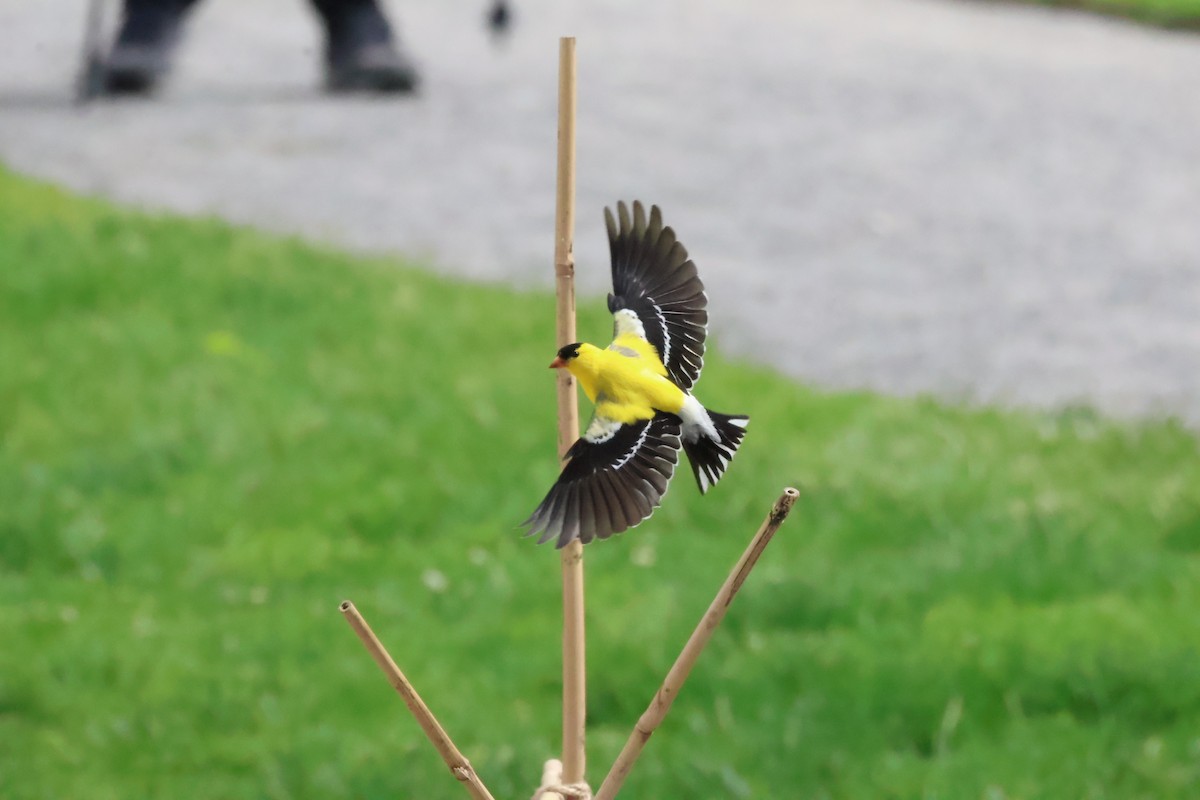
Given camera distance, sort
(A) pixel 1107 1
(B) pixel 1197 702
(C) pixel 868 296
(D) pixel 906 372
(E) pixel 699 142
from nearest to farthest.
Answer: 1. (B) pixel 1197 702
2. (D) pixel 906 372
3. (C) pixel 868 296
4. (E) pixel 699 142
5. (A) pixel 1107 1

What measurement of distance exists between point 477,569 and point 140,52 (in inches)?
174

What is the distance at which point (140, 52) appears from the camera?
21.5 feet

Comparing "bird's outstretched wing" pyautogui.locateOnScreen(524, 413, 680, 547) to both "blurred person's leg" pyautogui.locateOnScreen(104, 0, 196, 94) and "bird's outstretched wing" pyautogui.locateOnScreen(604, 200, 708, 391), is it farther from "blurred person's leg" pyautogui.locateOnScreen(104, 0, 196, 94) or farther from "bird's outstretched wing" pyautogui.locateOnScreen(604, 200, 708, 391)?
"blurred person's leg" pyautogui.locateOnScreen(104, 0, 196, 94)

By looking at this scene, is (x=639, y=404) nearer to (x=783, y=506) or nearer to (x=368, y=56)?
(x=783, y=506)

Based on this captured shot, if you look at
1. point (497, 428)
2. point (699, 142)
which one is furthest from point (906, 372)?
point (699, 142)

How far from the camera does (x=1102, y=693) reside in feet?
7.72

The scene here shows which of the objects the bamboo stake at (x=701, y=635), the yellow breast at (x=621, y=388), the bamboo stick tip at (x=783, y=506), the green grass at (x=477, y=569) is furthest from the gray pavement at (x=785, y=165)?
the yellow breast at (x=621, y=388)

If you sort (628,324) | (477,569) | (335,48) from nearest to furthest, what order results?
(628,324)
(477,569)
(335,48)

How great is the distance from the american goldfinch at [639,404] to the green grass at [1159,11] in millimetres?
8729

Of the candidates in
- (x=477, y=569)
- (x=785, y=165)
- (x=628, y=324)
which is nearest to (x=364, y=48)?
(x=785, y=165)

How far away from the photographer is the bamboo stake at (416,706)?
980 mm

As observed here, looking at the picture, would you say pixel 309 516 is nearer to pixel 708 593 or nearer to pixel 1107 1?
pixel 708 593

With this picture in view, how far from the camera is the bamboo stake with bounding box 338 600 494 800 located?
3.22ft

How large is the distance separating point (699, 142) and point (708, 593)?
376 centimetres
